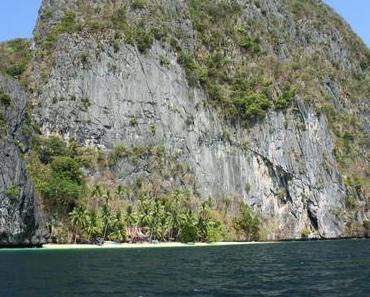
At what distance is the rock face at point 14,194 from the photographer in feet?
325

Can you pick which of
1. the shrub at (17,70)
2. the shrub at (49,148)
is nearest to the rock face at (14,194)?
the shrub at (49,148)

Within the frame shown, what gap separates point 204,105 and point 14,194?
60991 millimetres

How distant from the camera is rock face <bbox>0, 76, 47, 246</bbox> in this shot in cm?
9919

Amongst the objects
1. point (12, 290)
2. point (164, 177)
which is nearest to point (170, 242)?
point (164, 177)

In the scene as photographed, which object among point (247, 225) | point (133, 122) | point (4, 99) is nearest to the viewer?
point (4, 99)

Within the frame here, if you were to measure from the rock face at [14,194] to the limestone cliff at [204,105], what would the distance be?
795 inches

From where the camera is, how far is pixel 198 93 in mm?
148250

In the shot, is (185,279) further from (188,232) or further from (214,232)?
(214,232)

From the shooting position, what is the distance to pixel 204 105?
147000mm

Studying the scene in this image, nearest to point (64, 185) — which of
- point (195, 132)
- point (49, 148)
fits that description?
point (49, 148)

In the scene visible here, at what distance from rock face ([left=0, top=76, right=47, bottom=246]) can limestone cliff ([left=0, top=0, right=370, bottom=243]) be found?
66.2ft

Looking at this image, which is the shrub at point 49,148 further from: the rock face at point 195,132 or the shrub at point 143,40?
the shrub at point 143,40

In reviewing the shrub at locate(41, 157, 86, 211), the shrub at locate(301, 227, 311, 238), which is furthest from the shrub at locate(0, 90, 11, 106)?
the shrub at locate(301, 227, 311, 238)

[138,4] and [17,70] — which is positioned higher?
[138,4]
